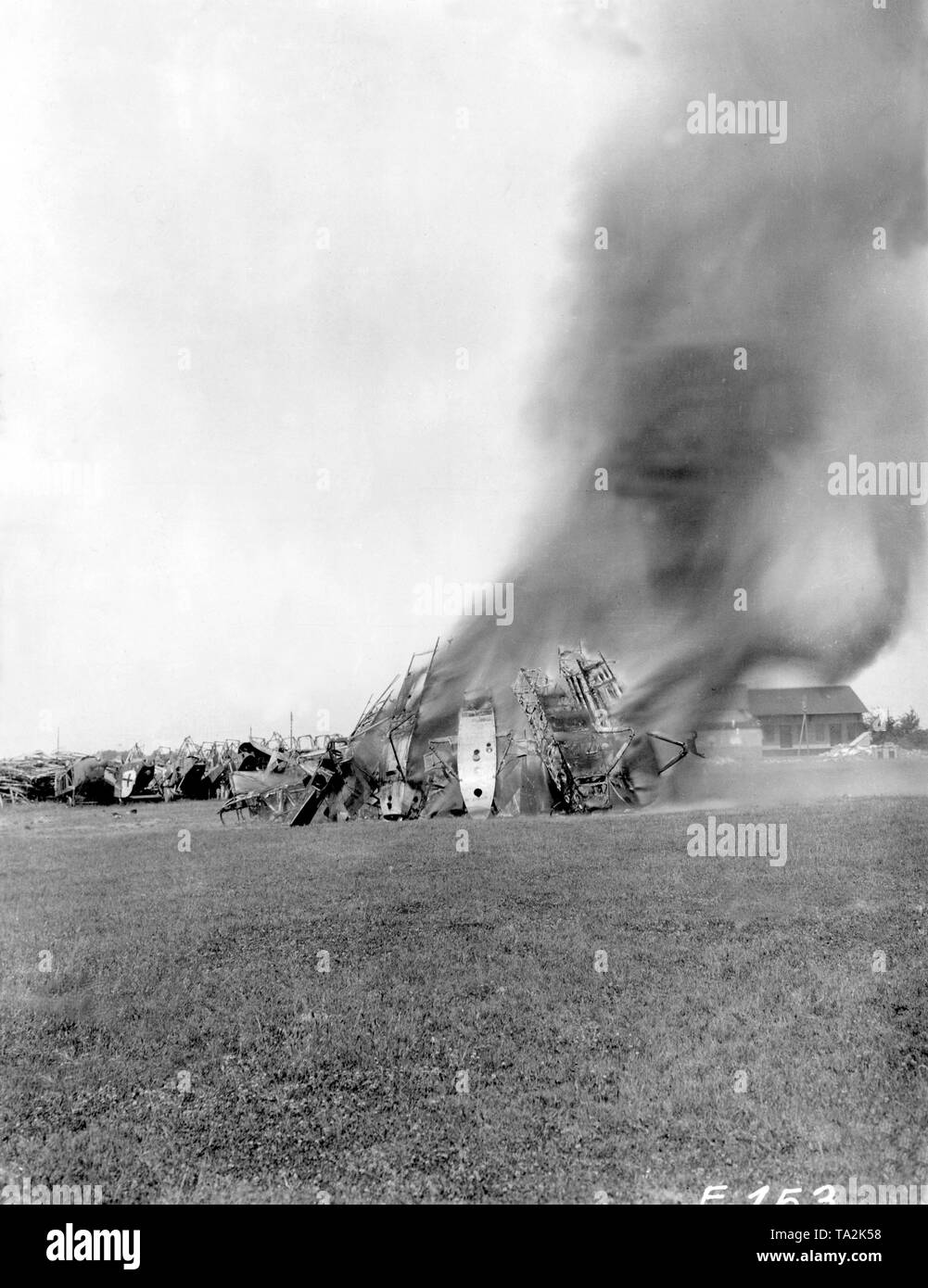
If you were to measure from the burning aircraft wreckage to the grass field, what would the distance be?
0.55 metres

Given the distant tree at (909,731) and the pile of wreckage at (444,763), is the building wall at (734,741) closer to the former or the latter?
the pile of wreckage at (444,763)

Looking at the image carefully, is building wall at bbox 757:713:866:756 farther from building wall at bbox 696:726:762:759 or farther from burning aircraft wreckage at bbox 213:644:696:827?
burning aircraft wreckage at bbox 213:644:696:827

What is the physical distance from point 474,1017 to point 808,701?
308cm

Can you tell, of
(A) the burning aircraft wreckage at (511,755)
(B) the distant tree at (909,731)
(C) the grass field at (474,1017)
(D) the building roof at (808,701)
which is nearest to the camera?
(C) the grass field at (474,1017)

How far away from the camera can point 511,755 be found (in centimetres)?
618

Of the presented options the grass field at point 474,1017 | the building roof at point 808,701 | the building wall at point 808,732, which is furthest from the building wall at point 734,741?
the grass field at point 474,1017

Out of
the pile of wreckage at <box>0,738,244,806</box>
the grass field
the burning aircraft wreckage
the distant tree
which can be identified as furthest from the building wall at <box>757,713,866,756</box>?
the pile of wreckage at <box>0,738,244,806</box>

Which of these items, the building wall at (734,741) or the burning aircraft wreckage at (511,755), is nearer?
the building wall at (734,741)

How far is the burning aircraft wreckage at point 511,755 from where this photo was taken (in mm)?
5895

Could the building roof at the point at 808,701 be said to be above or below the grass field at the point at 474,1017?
above

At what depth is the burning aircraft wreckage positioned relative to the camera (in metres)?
5.89

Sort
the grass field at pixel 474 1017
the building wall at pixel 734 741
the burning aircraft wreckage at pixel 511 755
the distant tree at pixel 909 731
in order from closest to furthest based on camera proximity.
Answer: the grass field at pixel 474 1017 → the distant tree at pixel 909 731 → the building wall at pixel 734 741 → the burning aircraft wreckage at pixel 511 755
